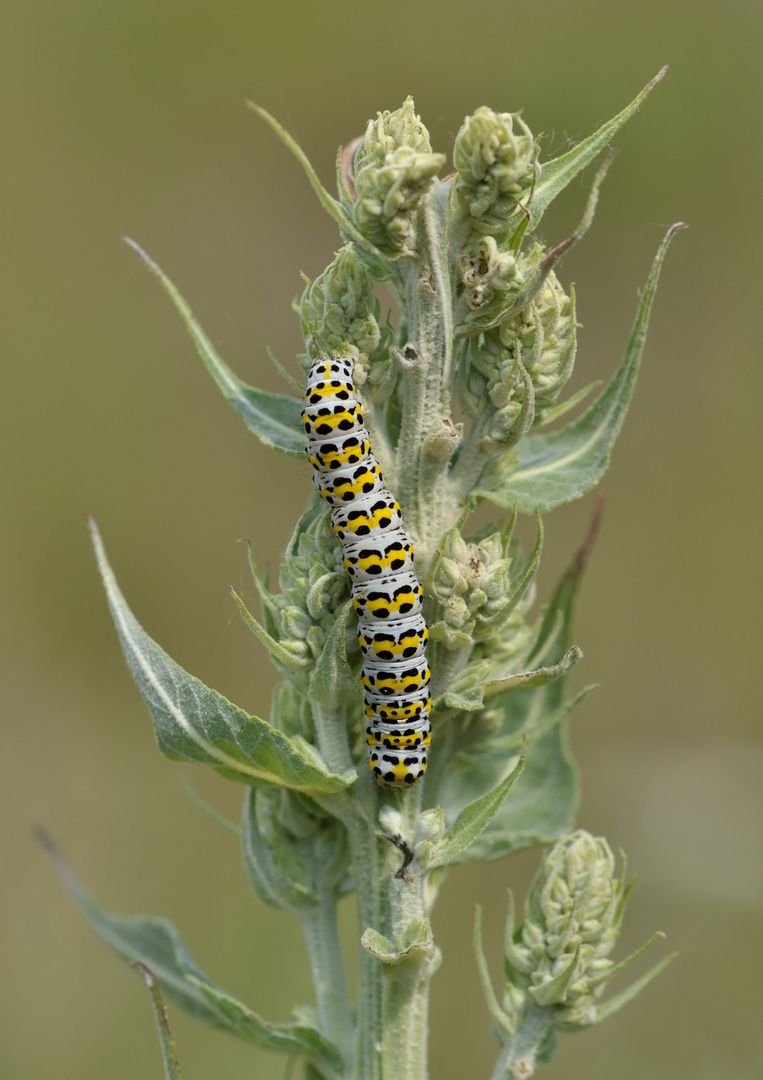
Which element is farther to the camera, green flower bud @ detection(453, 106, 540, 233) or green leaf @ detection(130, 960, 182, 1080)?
green leaf @ detection(130, 960, 182, 1080)

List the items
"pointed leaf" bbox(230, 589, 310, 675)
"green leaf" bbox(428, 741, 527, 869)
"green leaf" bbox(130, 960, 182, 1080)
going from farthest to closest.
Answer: "green leaf" bbox(130, 960, 182, 1080) < "green leaf" bbox(428, 741, 527, 869) < "pointed leaf" bbox(230, 589, 310, 675)

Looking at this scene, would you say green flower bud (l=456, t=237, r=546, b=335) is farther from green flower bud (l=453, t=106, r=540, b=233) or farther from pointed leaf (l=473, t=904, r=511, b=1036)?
pointed leaf (l=473, t=904, r=511, b=1036)

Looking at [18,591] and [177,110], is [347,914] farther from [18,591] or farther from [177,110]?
[177,110]

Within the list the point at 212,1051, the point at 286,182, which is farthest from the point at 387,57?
the point at 212,1051

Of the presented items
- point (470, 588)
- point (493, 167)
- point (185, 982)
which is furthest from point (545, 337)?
point (185, 982)

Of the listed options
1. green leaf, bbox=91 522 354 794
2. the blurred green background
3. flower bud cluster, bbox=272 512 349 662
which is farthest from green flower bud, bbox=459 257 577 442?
the blurred green background
